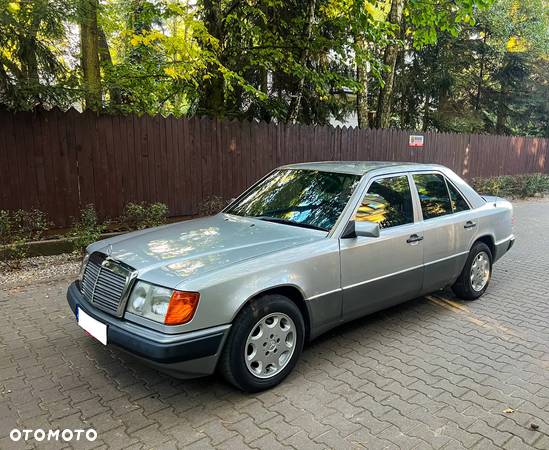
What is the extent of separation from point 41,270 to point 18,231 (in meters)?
0.82

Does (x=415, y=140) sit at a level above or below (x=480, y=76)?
below

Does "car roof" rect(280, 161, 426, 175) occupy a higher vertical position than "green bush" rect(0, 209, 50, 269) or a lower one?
higher

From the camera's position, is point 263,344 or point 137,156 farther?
point 137,156

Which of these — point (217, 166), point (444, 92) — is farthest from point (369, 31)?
point (444, 92)

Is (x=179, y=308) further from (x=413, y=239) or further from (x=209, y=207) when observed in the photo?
(x=209, y=207)

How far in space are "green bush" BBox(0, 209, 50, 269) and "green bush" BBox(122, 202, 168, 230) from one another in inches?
48.9

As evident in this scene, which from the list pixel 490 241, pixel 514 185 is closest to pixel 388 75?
pixel 514 185

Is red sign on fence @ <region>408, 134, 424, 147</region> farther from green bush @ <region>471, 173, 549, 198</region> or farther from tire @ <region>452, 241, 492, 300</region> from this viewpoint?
tire @ <region>452, 241, 492, 300</region>

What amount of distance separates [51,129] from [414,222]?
5625mm

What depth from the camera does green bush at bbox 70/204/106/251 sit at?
6.55m

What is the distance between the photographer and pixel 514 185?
15.5 m

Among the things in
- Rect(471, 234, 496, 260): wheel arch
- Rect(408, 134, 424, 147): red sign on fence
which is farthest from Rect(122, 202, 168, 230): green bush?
Rect(408, 134, 424, 147): red sign on fence

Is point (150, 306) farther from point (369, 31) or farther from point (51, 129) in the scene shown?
point (369, 31)

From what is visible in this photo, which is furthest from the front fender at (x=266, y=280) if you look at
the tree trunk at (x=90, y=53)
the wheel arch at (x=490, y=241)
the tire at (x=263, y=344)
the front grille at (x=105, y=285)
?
the tree trunk at (x=90, y=53)
